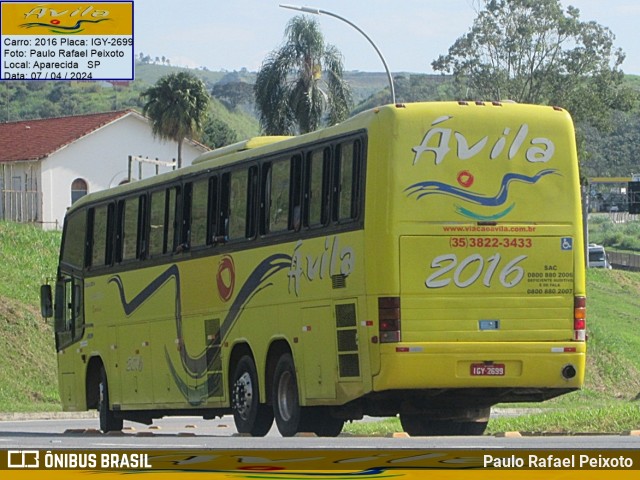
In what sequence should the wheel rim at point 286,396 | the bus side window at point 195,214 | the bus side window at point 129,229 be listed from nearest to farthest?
the wheel rim at point 286,396 < the bus side window at point 195,214 < the bus side window at point 129,229

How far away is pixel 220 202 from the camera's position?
853 inches

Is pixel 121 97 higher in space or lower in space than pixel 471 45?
higher

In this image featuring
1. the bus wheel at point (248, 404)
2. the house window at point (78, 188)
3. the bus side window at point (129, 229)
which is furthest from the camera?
the house window at point (78, 188)

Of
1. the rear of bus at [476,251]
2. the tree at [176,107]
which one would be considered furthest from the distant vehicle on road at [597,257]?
the rear of bus at [476,251]

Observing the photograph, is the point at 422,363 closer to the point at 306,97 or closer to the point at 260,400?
the point at 260,400

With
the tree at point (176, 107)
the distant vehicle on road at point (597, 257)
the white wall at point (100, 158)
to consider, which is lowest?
the distant vehicle on road at point (597, 257)

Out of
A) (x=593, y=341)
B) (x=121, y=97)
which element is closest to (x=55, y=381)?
(x=593, y=341)

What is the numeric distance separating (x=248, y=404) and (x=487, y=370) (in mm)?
4105

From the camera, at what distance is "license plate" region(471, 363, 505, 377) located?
17859 mm

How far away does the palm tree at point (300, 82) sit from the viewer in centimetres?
6412

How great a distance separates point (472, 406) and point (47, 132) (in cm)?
6076

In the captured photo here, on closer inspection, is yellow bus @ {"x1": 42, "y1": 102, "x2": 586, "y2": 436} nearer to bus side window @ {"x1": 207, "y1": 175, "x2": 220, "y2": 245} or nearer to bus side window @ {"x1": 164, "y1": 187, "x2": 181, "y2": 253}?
bus side window @ {"x1": 207, "y1": 175, "x2": 220, "y2": 245}

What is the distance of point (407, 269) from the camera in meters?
17.7

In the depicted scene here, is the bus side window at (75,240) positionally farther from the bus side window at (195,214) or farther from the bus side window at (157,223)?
the bus side window at (195,214)
